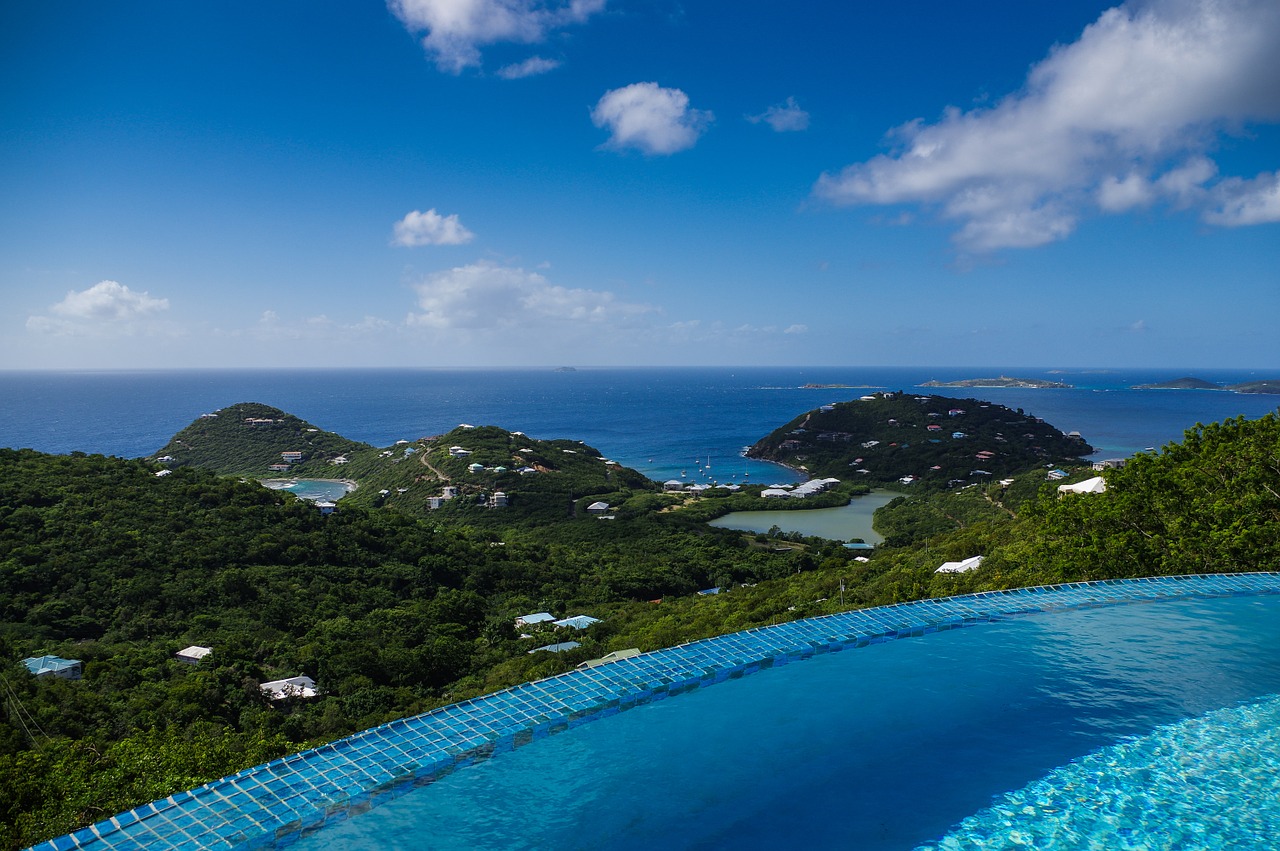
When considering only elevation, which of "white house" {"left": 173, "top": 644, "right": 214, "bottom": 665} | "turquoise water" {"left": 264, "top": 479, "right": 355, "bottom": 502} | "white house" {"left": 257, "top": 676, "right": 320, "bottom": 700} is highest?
"white house" {"left": 173, "top": 644, "right": 214, "bottom": 665}

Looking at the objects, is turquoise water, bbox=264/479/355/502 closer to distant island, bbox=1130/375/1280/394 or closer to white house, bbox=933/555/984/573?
white house, bbox=933/555/984/573

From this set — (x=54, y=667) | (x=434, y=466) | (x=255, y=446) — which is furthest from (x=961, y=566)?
(x=255, y=446)

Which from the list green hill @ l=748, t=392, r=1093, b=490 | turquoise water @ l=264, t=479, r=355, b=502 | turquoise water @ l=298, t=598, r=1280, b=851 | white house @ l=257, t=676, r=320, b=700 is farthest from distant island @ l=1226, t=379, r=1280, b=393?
white house @ l=257, t=676, r=320, b=700

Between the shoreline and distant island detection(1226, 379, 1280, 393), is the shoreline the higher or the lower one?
the lower one

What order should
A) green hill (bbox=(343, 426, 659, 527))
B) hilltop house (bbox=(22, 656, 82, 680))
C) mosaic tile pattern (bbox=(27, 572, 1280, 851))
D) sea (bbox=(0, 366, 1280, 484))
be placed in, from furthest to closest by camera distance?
sea (bbox=(0, 366, 1280, 484)), green hill (bbox=(343, 426, 659, 527)), hilltop house (bbox=(22, 656, 82, 680)), mosaic tile pattern (bbox=(27, 572, 1280, 851))

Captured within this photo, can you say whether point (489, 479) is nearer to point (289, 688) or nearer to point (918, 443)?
point (289, 688)

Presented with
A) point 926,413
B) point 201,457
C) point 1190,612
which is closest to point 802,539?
point 1190,612

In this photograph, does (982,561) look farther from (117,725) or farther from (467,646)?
(117,725)
